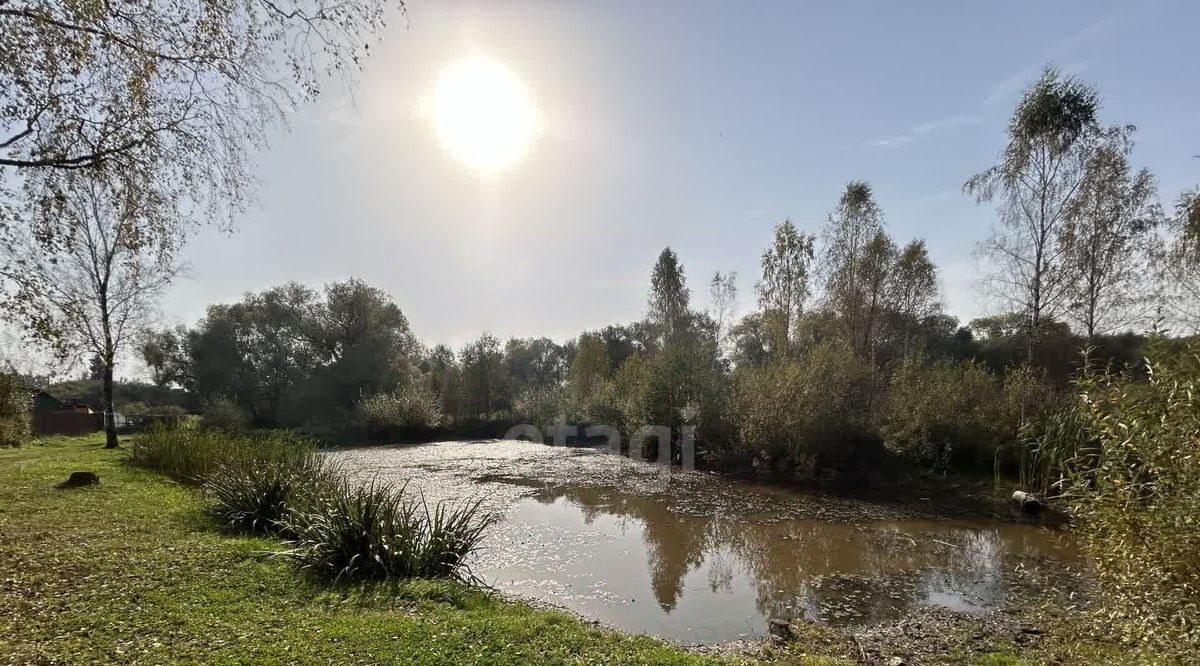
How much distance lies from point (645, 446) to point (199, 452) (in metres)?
12.5

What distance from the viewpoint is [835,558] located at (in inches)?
293

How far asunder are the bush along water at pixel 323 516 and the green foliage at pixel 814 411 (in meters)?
8.75

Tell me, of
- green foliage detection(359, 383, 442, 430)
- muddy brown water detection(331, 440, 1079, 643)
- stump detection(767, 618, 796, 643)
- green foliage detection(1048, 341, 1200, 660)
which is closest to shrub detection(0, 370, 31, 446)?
muddy brown water detection(331, 440, 1079, 643)

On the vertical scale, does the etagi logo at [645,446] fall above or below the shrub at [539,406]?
below

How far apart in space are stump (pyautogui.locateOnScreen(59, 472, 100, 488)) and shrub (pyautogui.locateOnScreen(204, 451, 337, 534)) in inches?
101

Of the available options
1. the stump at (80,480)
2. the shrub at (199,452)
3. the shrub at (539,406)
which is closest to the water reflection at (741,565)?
the shrub at (199,452)

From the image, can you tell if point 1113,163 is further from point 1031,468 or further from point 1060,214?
point 1031,468

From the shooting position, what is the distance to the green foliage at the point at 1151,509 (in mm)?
2633

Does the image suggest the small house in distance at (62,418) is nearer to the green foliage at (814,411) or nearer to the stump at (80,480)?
the stump at (80,480)

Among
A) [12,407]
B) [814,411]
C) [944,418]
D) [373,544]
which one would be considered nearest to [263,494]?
[373,544]

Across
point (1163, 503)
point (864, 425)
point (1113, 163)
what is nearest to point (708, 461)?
point (864, 425)

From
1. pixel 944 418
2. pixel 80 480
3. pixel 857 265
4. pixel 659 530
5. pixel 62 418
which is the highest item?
pixel 857 265

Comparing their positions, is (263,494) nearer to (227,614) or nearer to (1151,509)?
(227,614)

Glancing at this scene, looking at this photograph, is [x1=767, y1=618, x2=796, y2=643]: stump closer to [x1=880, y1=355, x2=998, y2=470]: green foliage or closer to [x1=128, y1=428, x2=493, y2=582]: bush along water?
[x1=128, y1=428, x2=493, y2=582]: bush along water
